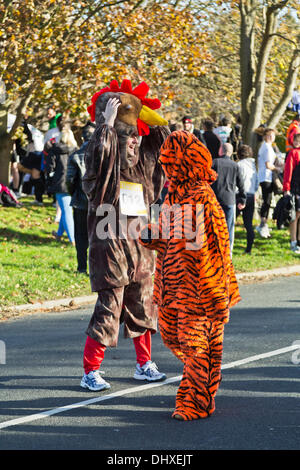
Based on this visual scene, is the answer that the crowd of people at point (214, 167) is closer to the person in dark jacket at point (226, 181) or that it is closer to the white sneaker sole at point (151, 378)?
the person in dark jacket at point (226, 181)

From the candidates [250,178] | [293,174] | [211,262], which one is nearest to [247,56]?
[293,174]

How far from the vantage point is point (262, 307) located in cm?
1016

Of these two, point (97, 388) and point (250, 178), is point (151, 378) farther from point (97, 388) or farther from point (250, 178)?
point (250, 178)

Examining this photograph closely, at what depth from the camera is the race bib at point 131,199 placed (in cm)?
621

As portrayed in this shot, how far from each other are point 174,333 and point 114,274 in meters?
0.76

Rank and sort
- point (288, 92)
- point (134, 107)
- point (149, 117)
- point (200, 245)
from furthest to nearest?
point (288, 92) < point (149, 117) < point (134, 107) < point (200, 245)

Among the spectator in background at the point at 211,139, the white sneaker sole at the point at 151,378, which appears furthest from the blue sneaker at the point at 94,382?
the spectator in background at the point at 211,139

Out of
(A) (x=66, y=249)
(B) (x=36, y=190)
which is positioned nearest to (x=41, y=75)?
(B) (x=36, y=190)

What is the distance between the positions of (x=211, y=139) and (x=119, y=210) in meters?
10.1

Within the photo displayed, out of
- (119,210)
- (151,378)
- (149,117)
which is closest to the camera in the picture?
(119,210)

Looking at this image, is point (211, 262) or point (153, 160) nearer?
point (211, 262)

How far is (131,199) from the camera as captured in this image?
626cm

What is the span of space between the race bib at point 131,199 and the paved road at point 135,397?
1.37 meters
